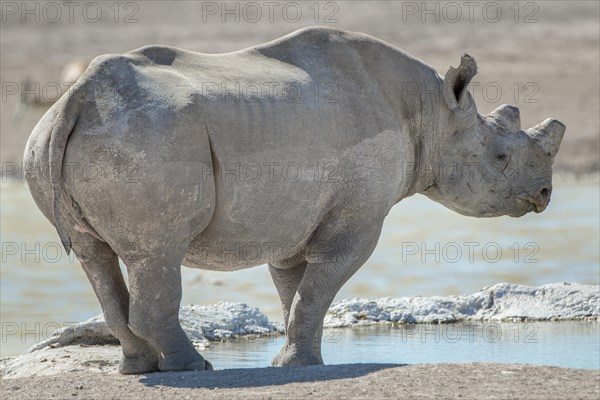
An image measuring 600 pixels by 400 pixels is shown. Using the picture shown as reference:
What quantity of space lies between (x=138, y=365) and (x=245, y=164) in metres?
1.47

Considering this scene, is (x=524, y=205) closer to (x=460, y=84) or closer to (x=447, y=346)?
(x=460, y=84)

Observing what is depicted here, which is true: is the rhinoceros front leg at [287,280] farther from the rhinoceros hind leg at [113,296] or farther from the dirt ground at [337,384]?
the dirt ground at [337,384]

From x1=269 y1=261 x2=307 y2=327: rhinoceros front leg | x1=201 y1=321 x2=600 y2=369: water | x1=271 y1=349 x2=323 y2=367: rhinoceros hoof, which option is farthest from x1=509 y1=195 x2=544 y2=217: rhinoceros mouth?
x1=271 y1=349 x2=323 y2=367: rhinoceros hoof

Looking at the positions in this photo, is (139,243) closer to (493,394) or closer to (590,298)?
(493,394)

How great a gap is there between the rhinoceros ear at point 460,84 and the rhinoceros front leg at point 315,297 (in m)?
1.27

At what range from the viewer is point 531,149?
34.4 feet

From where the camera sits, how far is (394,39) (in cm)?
4000

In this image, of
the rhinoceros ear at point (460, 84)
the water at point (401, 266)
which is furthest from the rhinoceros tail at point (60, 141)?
the water at point (401, 266)

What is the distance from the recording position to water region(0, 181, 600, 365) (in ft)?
46.8

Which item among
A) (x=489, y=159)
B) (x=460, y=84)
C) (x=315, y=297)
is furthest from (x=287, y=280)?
(x=460, y=84)

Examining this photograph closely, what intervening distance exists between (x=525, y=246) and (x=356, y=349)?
6.46 m

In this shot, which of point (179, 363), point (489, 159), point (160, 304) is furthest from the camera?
point (489, 159)

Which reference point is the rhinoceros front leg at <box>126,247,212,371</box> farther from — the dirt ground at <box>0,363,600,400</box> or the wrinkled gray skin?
the dirt ground at <box>0,363,600,400</box>

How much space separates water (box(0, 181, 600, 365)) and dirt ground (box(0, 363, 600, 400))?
9.65 ft
